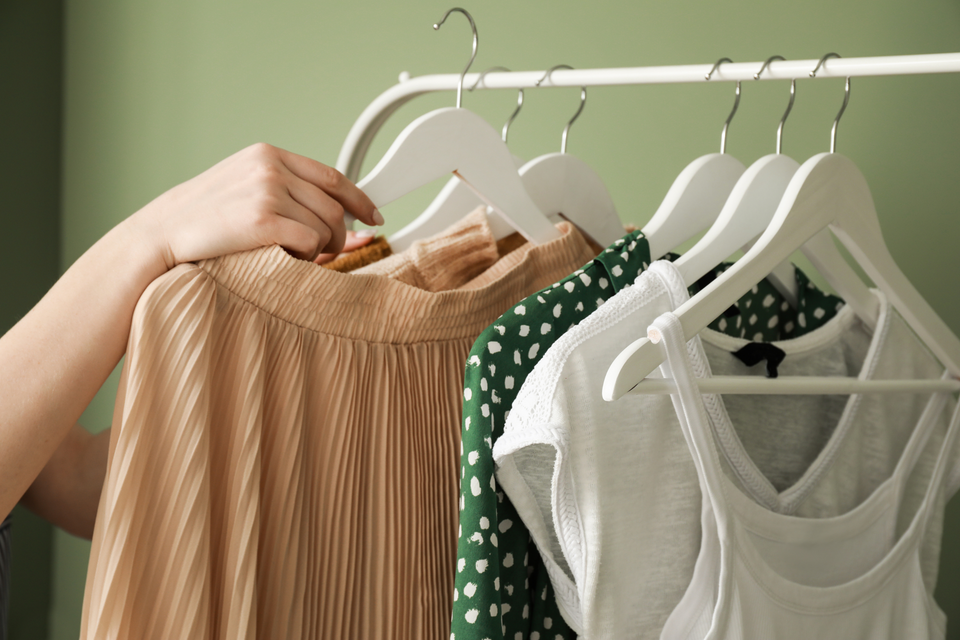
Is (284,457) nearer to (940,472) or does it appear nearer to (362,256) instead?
(362,256)

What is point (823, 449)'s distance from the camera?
639mm

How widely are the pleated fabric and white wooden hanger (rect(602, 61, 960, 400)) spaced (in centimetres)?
20

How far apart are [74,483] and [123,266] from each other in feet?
1.61

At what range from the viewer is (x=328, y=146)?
1469 millimetres

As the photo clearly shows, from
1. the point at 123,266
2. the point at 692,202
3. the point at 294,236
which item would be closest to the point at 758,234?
the point at 692,202

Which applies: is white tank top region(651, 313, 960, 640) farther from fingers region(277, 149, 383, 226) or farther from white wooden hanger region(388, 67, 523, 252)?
white wooden hanger region(388, 67, 523, 252)

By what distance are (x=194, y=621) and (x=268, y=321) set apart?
0.21m

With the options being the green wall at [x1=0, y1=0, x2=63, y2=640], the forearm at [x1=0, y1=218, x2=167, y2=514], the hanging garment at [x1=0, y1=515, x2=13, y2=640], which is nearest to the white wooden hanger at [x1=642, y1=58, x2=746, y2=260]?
the forearm at [x1=0, y1=218, x2=167, y2=514]

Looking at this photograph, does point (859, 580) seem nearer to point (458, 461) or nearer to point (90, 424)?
point (458, 461)

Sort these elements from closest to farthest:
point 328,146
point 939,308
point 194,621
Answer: point 194,621, point 939,308, point 328,146

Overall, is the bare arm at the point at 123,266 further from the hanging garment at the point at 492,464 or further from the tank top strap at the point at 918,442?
the tank top strap at the point at 918,442

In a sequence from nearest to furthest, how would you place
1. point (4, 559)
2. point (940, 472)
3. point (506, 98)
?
1. point (940, 472)
2. point (4, 559)
3. point (506, 98)

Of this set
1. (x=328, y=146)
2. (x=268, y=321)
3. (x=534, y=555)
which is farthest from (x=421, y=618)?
(x=328, y=146)

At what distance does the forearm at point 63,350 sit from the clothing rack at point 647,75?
1.46ft
